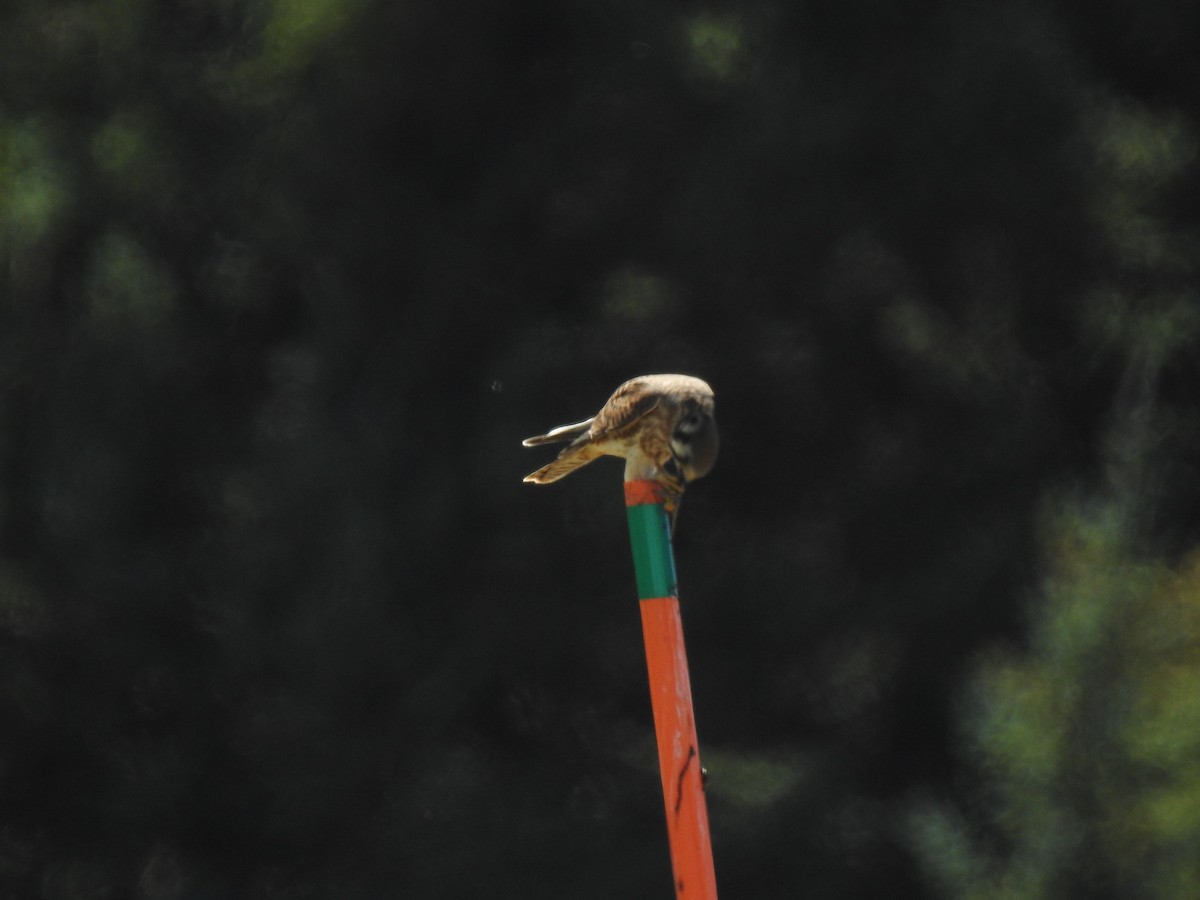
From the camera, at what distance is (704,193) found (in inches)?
136

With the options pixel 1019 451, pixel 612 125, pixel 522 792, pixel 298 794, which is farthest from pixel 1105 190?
pixel 298 794

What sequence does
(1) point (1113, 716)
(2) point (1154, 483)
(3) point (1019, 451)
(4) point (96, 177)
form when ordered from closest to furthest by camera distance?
1. (1) point (1113, 716)
2. (2) point (1154, 483)
3. (3) point (1019, 451)
4. (4) point (96, 177)

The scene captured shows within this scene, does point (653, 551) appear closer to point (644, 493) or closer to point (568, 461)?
point (644, 493)

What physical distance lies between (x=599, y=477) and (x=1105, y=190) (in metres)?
1.31

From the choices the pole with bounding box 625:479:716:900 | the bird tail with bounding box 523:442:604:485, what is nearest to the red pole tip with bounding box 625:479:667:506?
the pole with bounding box 625:479:716:900

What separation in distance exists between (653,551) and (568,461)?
0.29 m

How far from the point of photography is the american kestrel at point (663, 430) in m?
1.45

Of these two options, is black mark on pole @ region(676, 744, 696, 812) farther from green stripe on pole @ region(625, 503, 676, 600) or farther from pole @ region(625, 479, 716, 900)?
green stripe on pole @ region(625, 503, 676, 600)

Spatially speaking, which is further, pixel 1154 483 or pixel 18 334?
pixel 18 334

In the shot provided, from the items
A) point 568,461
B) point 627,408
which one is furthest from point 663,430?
point 568,461

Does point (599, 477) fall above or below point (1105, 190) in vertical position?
below

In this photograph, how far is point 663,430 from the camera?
57.9 inches

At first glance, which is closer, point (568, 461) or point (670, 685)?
point (670, 685)

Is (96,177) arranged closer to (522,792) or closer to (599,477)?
(599,477)
